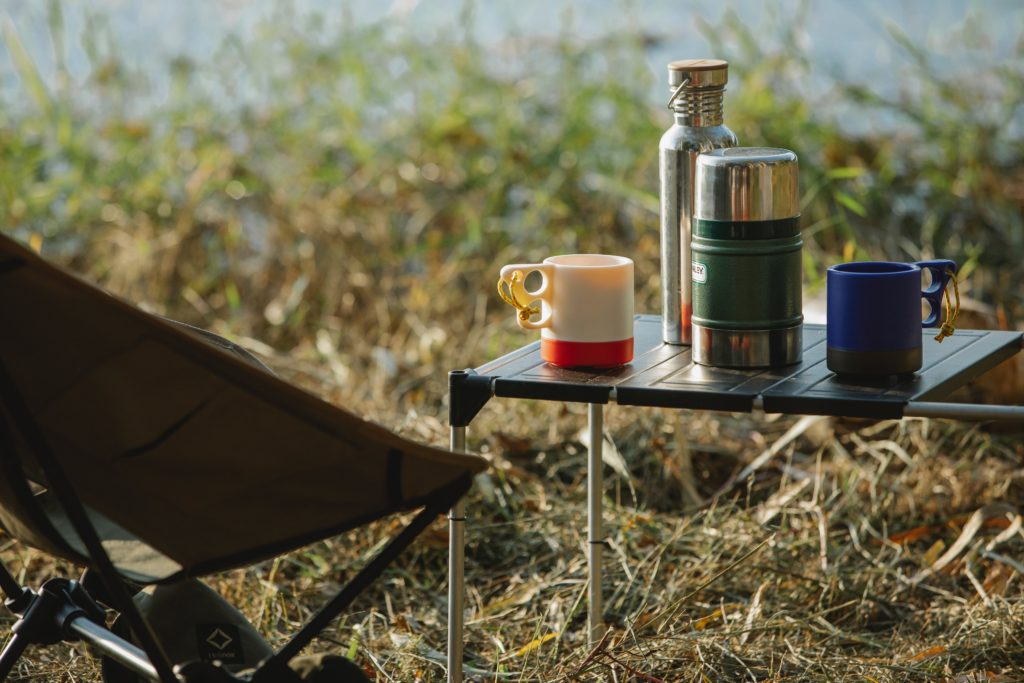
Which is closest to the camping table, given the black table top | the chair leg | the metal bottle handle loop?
the black table top

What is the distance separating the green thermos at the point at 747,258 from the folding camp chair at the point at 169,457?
41 cm

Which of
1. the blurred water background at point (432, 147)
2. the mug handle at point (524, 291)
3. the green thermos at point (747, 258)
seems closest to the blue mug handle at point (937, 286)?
the green thermos at point (747, 258)

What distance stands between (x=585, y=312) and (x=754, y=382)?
25 centimetres

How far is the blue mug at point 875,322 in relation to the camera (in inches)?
70.4

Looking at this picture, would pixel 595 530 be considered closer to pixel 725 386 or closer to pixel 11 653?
pixel 725 386

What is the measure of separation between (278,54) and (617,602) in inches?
116

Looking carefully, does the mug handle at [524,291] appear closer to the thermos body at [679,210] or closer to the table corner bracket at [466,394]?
the table corner bracket at [466,394]

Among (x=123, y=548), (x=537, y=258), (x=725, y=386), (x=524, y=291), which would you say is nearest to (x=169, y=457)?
(x=123, y=548)

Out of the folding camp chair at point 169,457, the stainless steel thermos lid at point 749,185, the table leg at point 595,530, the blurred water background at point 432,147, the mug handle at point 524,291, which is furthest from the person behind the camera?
the blurred water background at point 432,147

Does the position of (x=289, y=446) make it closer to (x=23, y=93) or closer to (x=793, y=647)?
(x=793, y=647)

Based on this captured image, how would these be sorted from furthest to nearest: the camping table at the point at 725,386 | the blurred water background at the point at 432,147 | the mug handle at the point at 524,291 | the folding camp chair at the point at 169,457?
the blurred water background at the point at 432,147 < the mug handle at the point at 524,291 < the camping table at the point at 725,386 < the folding camp chair at the point at 169,457

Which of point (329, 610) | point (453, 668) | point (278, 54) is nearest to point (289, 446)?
point (329, 610)

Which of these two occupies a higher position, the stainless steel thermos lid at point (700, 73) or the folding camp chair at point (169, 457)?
the stainless steel thermos lid at point (700, 73)

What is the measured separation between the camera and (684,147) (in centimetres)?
202
